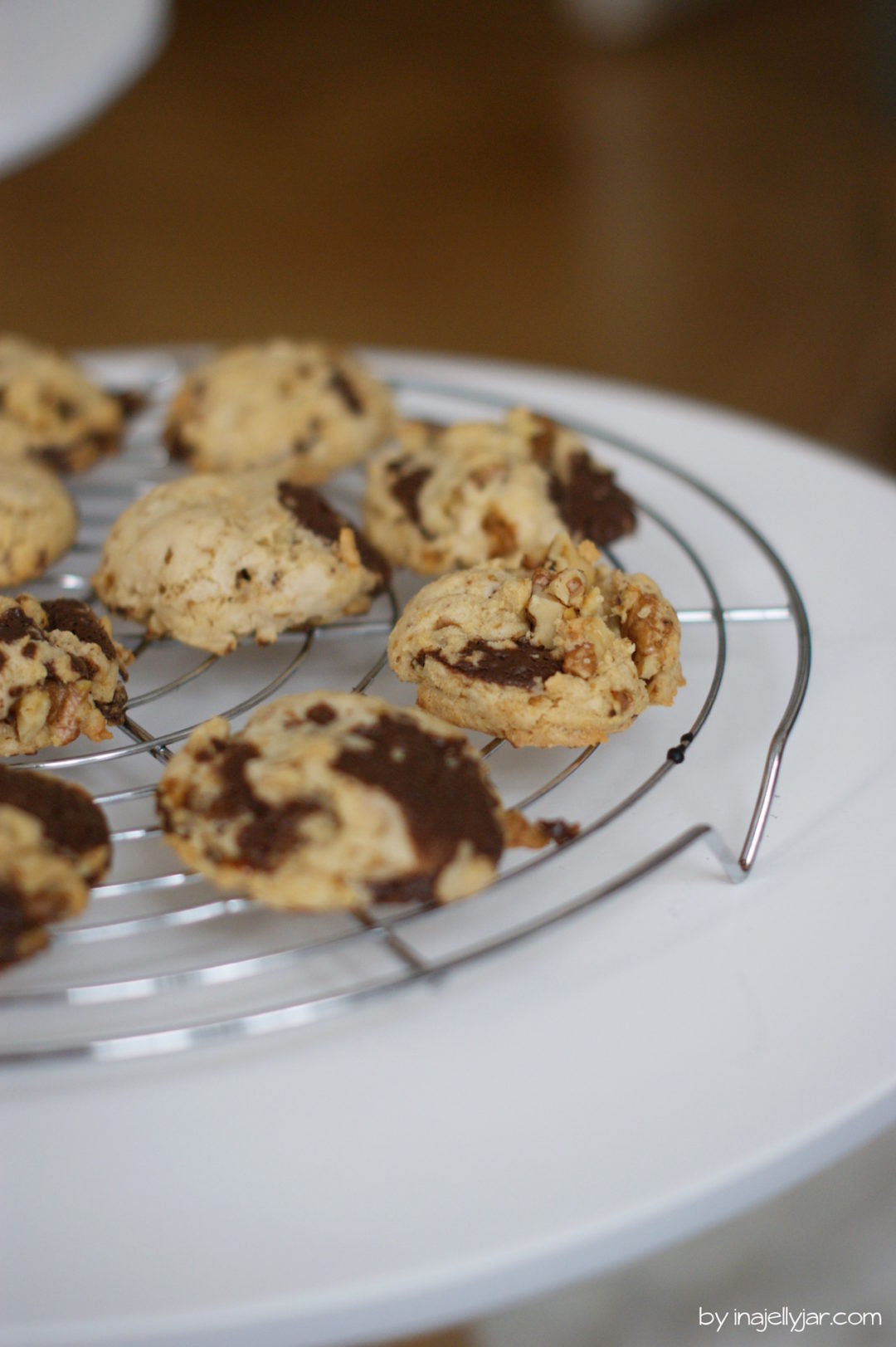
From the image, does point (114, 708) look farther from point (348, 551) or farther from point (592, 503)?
point (592, 503)

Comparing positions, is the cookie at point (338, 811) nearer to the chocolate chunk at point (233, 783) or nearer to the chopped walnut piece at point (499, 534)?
the chocolate chunk at point (233, 783)

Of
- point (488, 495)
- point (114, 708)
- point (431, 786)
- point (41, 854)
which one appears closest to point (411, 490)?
point (488, 495)

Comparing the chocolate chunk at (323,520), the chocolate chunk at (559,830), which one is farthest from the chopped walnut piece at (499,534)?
the chocolate chunk at (559,830)

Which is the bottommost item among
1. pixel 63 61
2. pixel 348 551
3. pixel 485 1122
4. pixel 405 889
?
pixel 485 1122

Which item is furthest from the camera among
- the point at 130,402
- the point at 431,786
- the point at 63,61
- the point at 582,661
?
the point at 130,402

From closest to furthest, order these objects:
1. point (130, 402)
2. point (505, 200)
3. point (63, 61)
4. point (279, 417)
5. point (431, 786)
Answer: point (431, 786), point (63, 61), point (279, 417), point (130, 402), point (505, 200)

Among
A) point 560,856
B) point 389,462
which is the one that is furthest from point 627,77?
point 560,856
